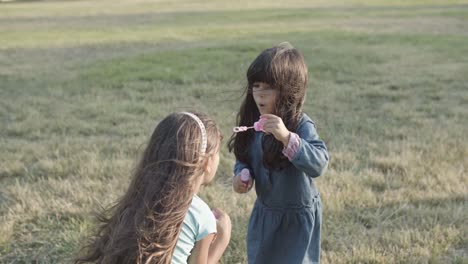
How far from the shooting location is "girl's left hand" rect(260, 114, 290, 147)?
2.33 metres

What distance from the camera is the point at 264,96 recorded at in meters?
2.56

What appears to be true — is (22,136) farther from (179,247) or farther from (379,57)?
(379,57)

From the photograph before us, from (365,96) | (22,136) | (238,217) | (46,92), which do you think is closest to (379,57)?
(365,96)

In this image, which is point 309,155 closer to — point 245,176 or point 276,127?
point 276,127

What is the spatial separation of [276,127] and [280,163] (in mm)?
320

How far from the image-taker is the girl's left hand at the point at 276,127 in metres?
2.33

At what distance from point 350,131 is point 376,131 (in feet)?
0.87

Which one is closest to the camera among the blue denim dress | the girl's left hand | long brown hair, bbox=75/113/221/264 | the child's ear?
long brown hair, bbox=75/113/221/264

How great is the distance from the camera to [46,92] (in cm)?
840

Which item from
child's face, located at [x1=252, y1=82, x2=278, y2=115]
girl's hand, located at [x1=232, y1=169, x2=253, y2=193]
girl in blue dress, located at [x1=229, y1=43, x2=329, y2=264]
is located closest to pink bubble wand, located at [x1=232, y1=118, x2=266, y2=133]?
girl in blue dress, located at [x1=229, y1=43, x2=329, y2=264]

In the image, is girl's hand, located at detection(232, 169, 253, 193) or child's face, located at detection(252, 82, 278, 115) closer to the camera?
child's face, located at detection(252, 82, 278, 115)

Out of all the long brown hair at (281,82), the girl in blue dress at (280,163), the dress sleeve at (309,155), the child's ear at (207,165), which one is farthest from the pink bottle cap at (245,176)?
the child's ear at (207,165)

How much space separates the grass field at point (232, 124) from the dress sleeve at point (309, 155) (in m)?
0.43

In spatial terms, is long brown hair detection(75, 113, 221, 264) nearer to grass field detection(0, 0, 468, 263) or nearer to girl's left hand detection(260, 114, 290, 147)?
girl's left hand detection(260, 114, 290, 147)
